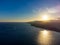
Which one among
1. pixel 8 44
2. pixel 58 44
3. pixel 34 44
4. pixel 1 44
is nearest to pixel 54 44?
pixel 58 44

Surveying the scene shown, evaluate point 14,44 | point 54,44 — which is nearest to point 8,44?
point 14,44

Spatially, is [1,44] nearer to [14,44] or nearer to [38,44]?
[14,44]

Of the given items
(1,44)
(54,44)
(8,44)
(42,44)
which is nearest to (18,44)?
(8,44)

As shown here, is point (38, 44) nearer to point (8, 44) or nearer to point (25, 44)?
point (25, 44)

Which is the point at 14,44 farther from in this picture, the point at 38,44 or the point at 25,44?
the point at 38,44

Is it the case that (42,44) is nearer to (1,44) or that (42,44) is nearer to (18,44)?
(18,44)

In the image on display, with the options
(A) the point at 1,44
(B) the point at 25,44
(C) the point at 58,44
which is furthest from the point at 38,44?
(A) the point at 1,44
